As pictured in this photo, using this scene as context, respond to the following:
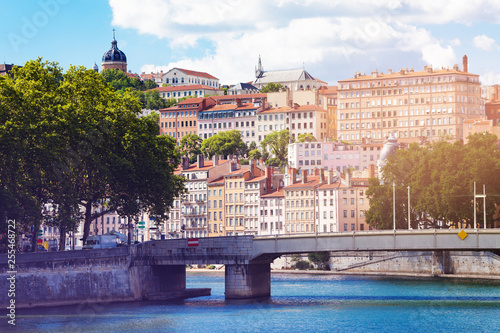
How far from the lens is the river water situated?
221 ft

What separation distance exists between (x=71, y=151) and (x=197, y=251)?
1281cm

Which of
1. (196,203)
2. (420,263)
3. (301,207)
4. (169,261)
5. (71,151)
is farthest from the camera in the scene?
(196,203)

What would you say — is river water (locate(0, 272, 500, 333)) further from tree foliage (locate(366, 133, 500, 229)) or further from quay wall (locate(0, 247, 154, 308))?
tree foliage (locate(366, 133, 500, 229))

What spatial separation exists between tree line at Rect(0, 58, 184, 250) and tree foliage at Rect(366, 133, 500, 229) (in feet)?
101

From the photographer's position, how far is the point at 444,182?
109 meters

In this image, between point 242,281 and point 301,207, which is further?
point 301,207

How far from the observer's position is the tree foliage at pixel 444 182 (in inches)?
4257

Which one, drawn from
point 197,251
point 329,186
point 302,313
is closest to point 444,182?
point 197,251

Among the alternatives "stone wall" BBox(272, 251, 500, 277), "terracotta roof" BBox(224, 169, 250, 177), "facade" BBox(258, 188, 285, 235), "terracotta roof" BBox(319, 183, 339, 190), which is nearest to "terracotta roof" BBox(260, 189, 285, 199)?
"facade" BBox(258, 188, 285, 235)

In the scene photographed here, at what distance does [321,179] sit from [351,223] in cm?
856

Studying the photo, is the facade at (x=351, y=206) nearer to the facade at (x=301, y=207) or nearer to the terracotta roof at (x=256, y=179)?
the facade at (x=301, y=207)

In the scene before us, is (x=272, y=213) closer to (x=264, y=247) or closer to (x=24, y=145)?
(x=264, y=247)

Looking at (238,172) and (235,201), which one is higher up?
(238,172)

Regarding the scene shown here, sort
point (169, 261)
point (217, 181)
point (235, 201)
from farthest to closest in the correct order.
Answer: point (217, 181), point (235, 201), point (169, 261)
